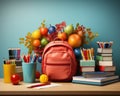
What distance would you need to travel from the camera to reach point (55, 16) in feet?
5.56

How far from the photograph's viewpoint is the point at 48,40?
1.56 meters

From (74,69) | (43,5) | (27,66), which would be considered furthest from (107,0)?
(27,66)

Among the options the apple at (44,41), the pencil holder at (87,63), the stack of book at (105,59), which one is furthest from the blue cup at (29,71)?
the stack of book at (105,59)

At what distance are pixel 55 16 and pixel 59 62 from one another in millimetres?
409

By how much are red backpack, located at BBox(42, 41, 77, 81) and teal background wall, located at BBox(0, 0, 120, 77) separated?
286 millimetres

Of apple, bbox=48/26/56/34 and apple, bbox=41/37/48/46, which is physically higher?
apple, bbox=48/26/56/34

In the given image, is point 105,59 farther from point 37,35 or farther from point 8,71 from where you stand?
point 8,71

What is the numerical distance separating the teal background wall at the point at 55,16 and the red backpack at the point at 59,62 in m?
0.29

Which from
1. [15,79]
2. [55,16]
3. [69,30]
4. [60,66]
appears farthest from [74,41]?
[15,79]

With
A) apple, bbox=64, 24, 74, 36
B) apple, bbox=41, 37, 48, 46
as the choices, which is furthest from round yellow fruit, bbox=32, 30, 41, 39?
apple, bbox=64, 24, 74, 36

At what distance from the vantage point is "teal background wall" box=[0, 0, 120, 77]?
169 cm

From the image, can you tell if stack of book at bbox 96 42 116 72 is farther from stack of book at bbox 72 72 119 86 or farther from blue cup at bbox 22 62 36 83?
blue cup at bbox 22 62 36 83

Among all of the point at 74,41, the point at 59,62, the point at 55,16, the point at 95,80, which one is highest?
A: the point at 55,16

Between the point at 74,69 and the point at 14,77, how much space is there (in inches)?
13.8
